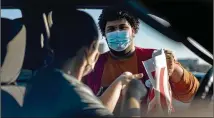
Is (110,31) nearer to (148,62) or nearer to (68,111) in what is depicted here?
(148,62)

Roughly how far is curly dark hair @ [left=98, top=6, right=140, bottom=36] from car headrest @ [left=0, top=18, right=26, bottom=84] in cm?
52

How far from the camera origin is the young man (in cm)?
274

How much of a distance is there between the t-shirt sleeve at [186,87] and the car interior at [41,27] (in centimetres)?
12

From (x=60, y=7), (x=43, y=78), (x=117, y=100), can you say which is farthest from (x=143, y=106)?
(x=60, y=7)

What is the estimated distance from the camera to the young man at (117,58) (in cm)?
274

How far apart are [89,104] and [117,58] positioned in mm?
365

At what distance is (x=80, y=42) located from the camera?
8.93 feet

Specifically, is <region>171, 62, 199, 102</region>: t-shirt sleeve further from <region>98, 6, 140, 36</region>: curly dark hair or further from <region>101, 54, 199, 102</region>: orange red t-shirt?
<region>98, 6, 140, 36</region>: curly dark hair

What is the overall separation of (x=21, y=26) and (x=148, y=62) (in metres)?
0.88

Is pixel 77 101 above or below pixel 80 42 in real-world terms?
below

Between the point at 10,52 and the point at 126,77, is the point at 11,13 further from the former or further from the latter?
the point at 126,77

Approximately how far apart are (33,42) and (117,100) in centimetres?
67

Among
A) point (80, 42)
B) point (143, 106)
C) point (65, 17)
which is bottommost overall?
point (143, 106)

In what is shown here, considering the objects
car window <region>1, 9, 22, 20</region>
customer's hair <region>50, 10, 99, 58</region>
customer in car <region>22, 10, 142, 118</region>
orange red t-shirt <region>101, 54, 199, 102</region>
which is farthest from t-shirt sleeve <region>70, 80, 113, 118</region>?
car window <region>1, 9, 22, 20</region>
